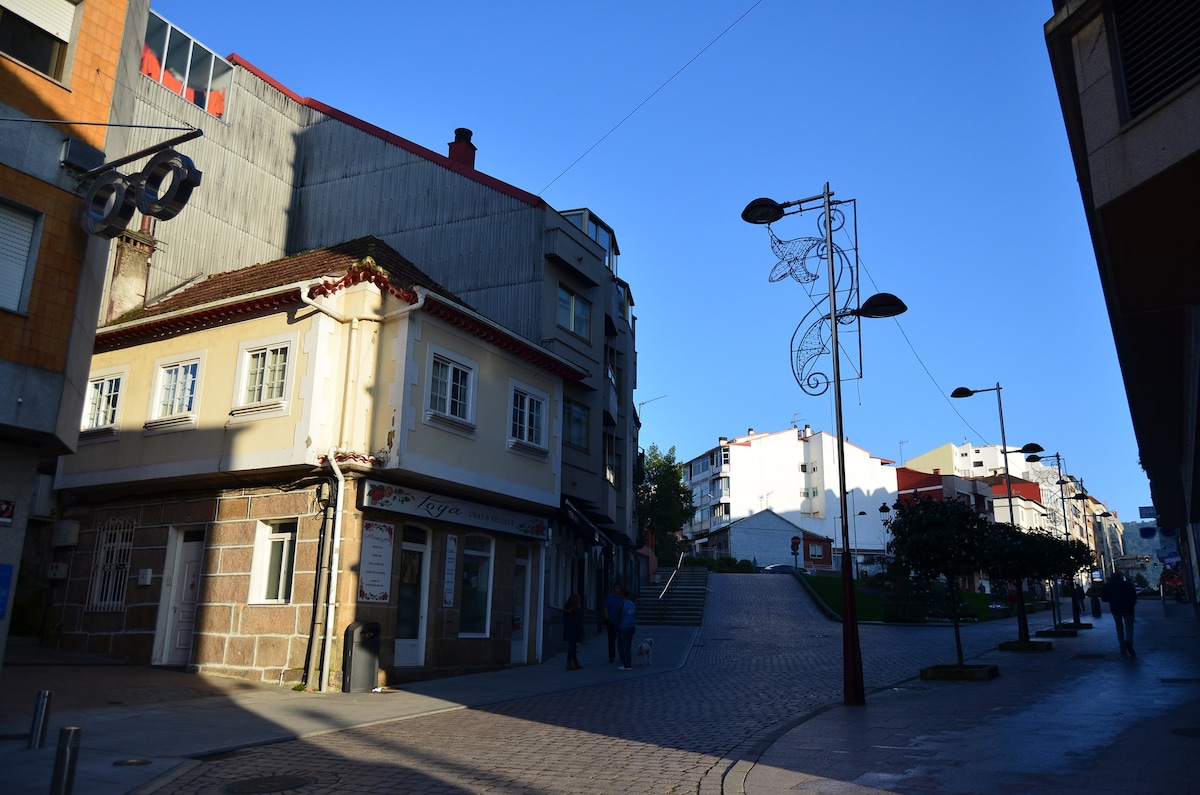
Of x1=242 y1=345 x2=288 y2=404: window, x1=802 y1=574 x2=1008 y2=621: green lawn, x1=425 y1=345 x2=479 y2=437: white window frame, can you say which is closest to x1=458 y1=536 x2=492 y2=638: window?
x1=425 y1=345 x2=479 y2=437: white window frame

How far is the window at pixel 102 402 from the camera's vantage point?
64.0ft

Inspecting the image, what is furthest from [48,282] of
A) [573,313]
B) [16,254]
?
[573,313]

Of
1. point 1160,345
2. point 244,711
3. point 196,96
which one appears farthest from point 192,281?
point 1160,345

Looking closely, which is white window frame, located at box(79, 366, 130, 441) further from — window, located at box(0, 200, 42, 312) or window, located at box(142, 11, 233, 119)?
window, located at box(142, 11, 233, 119)

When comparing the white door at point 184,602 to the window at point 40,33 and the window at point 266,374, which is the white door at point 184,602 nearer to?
the window at point 266,374

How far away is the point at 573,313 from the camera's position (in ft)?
81.5

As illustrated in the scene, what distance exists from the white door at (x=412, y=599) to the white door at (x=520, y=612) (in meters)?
3.23

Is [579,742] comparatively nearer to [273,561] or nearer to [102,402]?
[273,561]

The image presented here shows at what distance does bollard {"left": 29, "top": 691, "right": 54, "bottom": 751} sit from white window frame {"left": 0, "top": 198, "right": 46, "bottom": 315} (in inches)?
194

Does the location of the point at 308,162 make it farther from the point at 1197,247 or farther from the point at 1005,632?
the point at 1005,632

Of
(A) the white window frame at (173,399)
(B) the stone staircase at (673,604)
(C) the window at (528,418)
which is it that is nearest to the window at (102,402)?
(A) the white window frame at (173,399)

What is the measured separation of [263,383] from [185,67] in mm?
12622

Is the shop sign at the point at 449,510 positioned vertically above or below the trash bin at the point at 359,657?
above

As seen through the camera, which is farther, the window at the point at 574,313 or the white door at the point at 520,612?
the window at the point at 574,313
